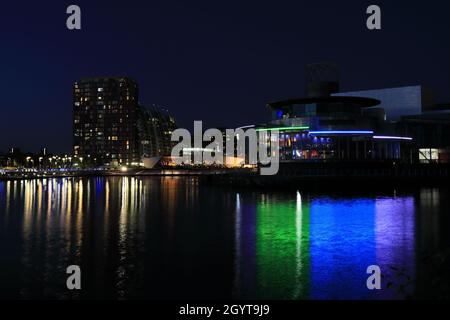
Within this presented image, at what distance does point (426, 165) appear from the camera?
74625 millimetres

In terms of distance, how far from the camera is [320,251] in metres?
21.7

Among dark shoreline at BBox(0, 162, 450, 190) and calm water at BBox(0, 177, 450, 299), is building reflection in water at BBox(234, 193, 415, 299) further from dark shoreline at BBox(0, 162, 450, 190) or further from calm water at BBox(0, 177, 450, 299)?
dark shoreline at BBox(0, 162, 450, 190)

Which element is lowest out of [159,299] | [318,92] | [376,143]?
[159,299]

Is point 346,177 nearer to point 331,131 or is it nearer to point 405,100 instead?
point 331,131

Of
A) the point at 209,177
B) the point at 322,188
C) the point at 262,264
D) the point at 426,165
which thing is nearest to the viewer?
the point at 262,264

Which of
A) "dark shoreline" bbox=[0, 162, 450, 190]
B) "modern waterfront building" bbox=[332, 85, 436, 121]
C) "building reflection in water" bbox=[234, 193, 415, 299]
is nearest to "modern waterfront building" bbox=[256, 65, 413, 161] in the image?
"dark shoreline" bbox=[0, 162, 450, 190]

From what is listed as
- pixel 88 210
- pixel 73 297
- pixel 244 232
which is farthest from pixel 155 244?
pixel 88 210

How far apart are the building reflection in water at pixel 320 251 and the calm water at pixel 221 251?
45 millimetres

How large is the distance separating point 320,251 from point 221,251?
4600mm

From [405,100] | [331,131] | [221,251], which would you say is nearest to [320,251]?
[221,251]

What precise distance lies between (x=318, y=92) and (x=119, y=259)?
7768 cm

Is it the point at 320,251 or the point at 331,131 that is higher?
the point at 331,131

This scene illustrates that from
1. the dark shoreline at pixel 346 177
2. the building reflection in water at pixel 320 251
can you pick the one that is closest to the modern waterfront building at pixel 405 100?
the dark shoreline at pixel 346 177
